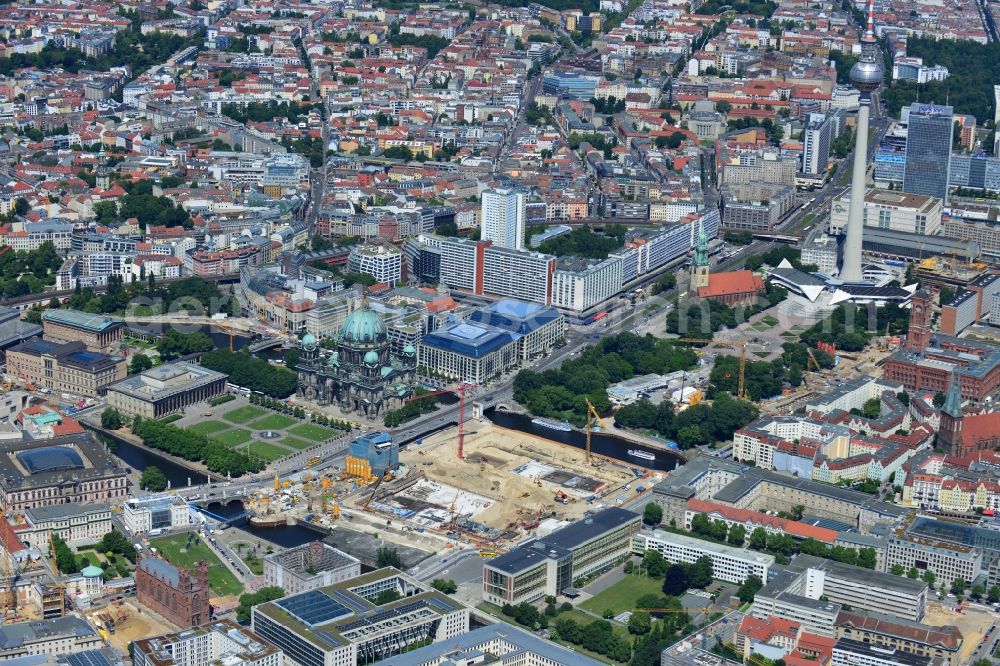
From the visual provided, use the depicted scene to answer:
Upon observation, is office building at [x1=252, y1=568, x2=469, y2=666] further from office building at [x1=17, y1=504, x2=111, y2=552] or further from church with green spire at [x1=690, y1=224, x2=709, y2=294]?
church with green spire at [x1=690, y1=224, x2=709, y2=294]

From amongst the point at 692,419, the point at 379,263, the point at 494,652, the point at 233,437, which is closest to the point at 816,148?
the point at 379,263

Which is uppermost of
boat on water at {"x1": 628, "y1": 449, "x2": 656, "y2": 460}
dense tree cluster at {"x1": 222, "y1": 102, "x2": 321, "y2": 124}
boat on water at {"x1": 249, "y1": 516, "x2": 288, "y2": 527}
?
dense tree cluster at {"x1": 222, "y1": 102, "x2": 321, "y2": 124}

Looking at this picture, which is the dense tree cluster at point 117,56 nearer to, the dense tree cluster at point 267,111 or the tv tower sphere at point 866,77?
the dense tree cluster at point 267,111

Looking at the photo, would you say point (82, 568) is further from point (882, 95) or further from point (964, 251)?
point (882, 95)

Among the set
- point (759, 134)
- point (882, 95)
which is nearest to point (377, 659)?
point (759, 134)

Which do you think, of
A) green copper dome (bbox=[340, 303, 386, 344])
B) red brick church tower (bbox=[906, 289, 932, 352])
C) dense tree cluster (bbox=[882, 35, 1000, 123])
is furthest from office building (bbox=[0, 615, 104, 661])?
dense tree cluster (bbox=[882, 35, 1000, 123])
